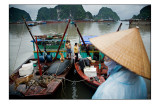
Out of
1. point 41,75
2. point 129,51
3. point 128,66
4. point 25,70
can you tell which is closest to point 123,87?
point 128,66

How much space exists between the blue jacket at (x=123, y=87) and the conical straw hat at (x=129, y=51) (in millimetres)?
130

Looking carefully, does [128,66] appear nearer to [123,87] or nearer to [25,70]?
[123,87]

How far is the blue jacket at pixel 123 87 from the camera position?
43.5 inches

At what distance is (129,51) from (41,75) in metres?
4.05

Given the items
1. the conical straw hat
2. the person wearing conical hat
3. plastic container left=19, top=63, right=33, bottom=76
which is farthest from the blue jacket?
plastic container left=19, top=63, right=33, bottom=76

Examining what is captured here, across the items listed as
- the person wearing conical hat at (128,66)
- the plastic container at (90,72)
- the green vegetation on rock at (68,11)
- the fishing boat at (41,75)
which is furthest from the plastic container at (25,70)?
the person wearing conical hat at (128,66)

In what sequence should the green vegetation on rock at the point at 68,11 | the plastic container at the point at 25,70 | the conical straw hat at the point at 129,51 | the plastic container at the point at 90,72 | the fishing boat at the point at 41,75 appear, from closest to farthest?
the conical straw hat at the point at 129,51 < the fishing boat at the point at 41,75 < the plastic container at the point at 90,72 < the plastic container at the point at 25,70 < the green vegetation on rock at the point at 68,11

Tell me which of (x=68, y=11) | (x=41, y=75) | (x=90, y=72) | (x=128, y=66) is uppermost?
(x=68, y=11)

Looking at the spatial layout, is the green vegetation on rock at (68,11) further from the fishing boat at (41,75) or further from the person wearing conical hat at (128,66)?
the person wearing conical hat at (128,66)

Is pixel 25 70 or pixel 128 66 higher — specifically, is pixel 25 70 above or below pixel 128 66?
below

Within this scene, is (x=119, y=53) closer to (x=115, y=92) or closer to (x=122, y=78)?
(x=122, y=78)

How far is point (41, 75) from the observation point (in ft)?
14.0

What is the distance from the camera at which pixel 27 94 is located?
349 cm
